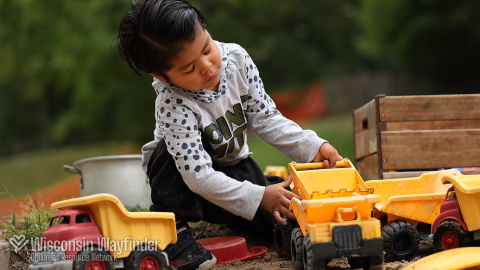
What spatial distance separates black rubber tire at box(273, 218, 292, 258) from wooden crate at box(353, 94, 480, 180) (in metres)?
0.85

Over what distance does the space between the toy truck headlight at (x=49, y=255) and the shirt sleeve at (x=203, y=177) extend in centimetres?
60

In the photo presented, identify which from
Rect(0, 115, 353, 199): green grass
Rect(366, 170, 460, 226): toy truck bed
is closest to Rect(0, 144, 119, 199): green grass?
Rect(0, 115, 353, 199): green grass

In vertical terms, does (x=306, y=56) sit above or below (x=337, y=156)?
above

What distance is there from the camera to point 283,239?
185 cm

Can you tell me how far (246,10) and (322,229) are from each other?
1269cm

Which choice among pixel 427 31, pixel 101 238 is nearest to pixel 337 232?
pixel 101 238

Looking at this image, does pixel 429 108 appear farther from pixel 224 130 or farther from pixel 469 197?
Result: pixel 224 130

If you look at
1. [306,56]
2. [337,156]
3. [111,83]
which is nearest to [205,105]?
[337,156]

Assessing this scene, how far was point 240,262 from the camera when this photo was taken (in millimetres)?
1846

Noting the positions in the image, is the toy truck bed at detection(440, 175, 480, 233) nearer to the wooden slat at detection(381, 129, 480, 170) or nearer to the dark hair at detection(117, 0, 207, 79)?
the wooden slat at detection(381, 129, 480, 170)

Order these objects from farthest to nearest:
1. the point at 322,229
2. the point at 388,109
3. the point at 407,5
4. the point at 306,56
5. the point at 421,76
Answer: the point at 306,56
the point at 421,76
the point at 407,5
the point at 388,109
the point at 322,229

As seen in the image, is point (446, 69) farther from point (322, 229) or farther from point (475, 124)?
point (322, 229)

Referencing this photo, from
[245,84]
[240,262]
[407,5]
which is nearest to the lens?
[240,262]

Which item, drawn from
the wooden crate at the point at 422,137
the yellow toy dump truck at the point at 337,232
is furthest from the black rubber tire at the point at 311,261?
the wooden crate at the point at 422,137
